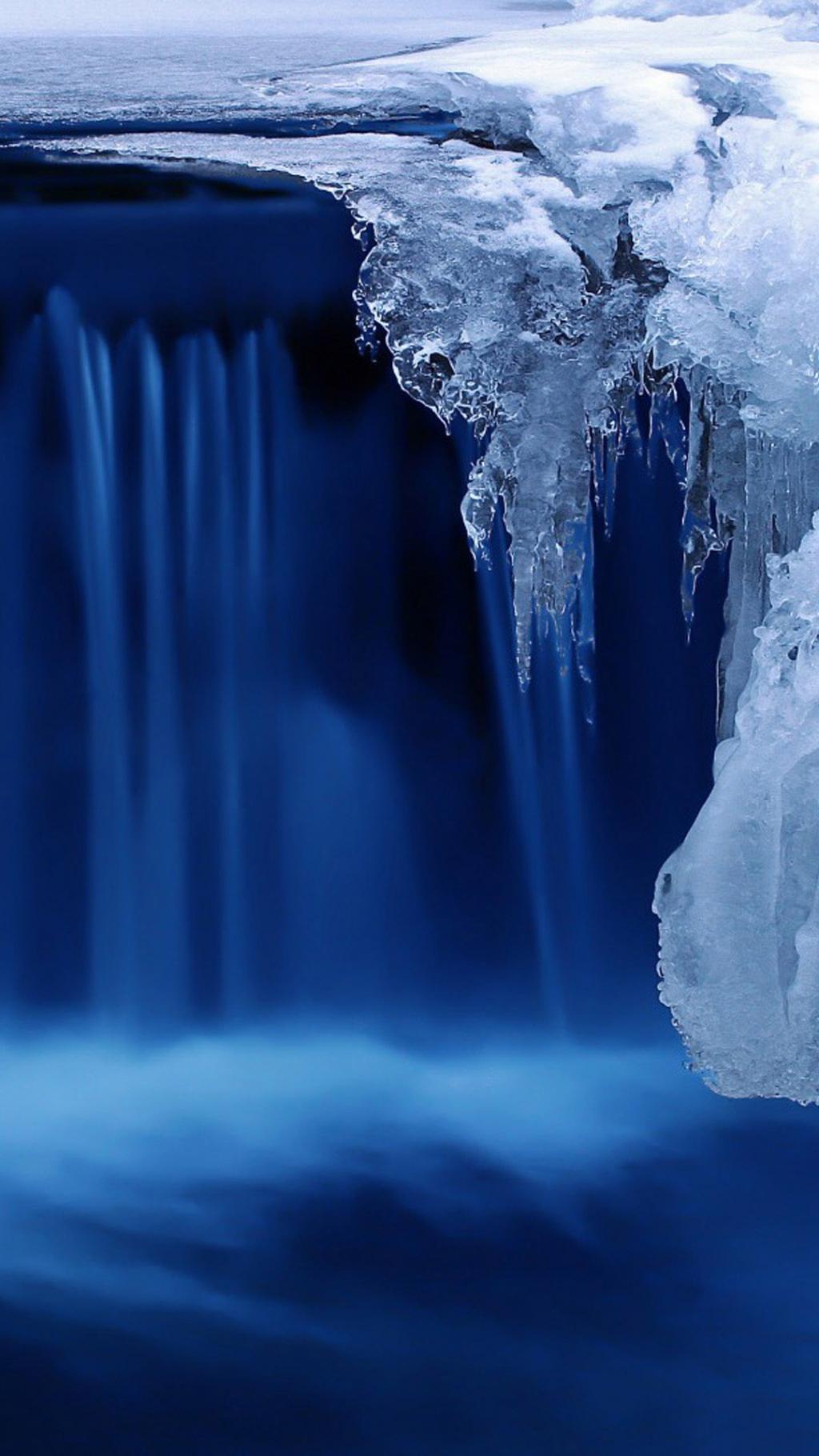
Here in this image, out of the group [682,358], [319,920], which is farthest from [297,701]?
[682,358]

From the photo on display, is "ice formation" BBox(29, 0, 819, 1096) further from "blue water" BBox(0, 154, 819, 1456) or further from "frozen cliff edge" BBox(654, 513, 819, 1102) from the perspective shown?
"blue water" BBox(0, 154, 819, 1456)

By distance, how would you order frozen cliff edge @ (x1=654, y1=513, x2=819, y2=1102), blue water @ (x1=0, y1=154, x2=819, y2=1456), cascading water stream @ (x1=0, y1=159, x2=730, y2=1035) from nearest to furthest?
frozen cliff edge @ (x1=654, y1=513, x2=819, y2=1102)
blue water @ (x1=0, y1=154, x2=819, y2=1456)
cascading water stream @ (x1=0, y1=159, x2=730, y2=1035)

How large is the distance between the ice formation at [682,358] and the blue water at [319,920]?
202mm

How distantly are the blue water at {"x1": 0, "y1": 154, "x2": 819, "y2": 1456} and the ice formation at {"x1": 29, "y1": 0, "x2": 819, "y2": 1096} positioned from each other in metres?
0.20

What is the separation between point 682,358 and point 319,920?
1.37 m

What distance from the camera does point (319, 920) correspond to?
10.6 ft

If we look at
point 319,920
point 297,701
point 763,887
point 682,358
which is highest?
point 682,358

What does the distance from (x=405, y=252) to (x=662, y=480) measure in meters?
0.66

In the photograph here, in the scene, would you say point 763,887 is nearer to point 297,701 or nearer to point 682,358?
point 682,358

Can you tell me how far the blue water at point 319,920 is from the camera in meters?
2.54

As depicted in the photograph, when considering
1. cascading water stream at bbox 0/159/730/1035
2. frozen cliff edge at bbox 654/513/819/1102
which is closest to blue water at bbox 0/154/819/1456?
cascading water stream at bbox 0/159/730/1035

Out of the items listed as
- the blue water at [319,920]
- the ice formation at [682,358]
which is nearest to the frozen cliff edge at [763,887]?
the ice formation at [682,358]

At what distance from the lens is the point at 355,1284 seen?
2682mm

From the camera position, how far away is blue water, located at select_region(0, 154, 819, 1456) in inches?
100
